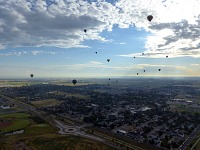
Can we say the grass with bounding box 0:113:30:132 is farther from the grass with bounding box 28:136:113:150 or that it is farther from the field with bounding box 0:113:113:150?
the grass with bounding box 28:136:113:150

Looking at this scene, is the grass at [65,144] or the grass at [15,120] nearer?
the grass at [65,144]

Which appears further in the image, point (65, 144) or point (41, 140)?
point (41, 140)

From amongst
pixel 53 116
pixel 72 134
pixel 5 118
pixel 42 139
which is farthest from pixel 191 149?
pixel 5 118

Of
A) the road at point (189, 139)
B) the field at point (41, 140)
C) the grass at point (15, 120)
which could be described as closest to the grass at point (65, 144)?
the field at point (41, 140)

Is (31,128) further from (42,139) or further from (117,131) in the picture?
(117,131)

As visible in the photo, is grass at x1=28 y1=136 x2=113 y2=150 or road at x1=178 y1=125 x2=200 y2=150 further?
road at x1=178 y1=125 x2=200 y2=150

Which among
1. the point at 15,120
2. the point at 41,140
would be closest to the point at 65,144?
the point at 41,140

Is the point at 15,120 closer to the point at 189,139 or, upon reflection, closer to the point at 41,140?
the point at 41,140

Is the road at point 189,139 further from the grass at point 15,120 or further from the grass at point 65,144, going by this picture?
the grass at point 15,120

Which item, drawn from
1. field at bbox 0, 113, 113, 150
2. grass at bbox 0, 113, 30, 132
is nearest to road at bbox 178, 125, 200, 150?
field at bbox 0, 113, 113, 150

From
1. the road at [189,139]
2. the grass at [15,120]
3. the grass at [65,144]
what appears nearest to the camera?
the grass at [65,144]

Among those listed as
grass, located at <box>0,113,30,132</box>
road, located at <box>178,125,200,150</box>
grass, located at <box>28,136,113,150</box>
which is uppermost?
grass, located at <box>0,113,30,132</box>

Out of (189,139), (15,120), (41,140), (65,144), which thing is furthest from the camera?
(15,120)
